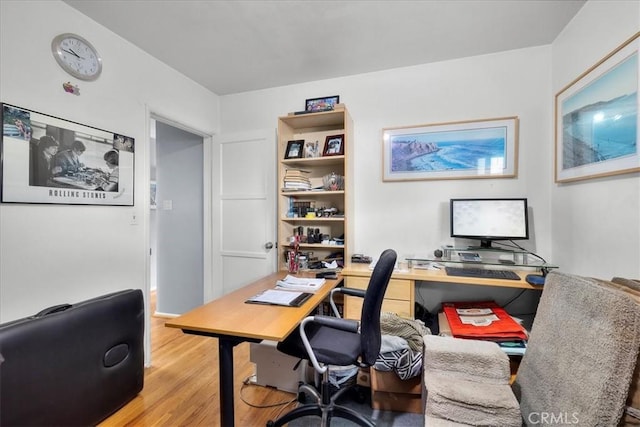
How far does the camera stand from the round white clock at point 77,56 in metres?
1.71

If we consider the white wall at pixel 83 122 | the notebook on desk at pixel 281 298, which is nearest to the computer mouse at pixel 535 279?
the notebook on desk at pixel 281 298

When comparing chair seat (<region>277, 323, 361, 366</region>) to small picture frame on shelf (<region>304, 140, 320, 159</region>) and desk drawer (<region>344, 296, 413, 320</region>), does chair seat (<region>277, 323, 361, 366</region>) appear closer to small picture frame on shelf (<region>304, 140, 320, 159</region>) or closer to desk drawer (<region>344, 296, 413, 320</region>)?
desk drawer (<region>344, 296, 413, 320</region>)

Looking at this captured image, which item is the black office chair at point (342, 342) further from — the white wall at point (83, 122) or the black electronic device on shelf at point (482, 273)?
the white wall at point (83, 122)

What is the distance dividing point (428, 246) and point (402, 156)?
842 millimetres

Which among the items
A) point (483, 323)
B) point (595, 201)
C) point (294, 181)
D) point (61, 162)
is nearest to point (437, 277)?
point (483, 323)

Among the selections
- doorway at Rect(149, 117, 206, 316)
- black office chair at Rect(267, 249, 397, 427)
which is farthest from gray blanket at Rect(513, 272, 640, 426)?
doorway at Rect(149, 117, 206, 316)

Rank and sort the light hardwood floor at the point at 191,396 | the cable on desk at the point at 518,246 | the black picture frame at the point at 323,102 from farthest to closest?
1. the black picture frame at the point at 323,102
2. the cable on desk at the point at 518,246
3. the light hardwood floor at the point at 191,396

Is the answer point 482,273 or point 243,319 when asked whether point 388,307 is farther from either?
point 243,319

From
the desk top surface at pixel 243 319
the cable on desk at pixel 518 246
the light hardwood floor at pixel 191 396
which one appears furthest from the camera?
the cable on desk at pixel 518 246

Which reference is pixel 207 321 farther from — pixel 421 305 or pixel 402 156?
pixel 402 156

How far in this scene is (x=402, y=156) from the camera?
2523 millimetres

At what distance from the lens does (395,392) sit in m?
1.73

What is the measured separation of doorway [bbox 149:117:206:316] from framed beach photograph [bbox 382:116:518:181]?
2097 mm

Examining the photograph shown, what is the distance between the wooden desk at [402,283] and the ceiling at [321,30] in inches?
69.5
